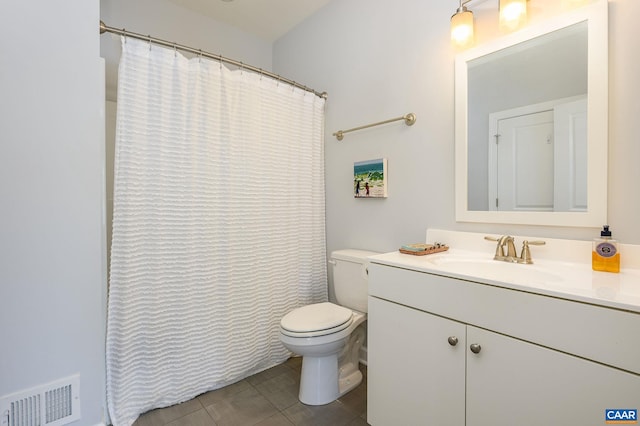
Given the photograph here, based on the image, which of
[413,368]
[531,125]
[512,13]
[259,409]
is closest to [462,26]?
[512,13]

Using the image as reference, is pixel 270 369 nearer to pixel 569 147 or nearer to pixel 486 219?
pixel 486 219

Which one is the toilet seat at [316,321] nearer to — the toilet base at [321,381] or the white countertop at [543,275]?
the toilet base at [321,381]

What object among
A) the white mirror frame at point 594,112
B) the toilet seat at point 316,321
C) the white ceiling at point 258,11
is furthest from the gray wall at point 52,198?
the white mirror frame at point 594,112

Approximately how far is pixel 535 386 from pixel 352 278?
1.08 meters

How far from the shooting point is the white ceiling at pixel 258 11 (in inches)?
89.0

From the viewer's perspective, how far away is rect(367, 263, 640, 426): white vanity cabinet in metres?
0.80

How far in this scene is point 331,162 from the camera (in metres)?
2.29

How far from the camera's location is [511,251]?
1.34 meters

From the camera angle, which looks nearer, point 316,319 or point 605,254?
point 605,254

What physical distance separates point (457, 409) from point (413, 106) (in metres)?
1.49

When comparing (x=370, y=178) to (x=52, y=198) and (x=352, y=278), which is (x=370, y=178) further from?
(x=52, y=198)

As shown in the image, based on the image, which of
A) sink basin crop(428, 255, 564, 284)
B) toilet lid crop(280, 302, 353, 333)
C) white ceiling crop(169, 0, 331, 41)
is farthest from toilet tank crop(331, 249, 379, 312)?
white ceiling crop(169, 0, 331, 41)

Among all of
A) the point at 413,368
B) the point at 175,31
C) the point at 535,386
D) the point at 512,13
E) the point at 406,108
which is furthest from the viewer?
the point at 175,31

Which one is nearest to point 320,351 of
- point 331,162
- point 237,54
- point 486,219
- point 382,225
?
point 382,225
